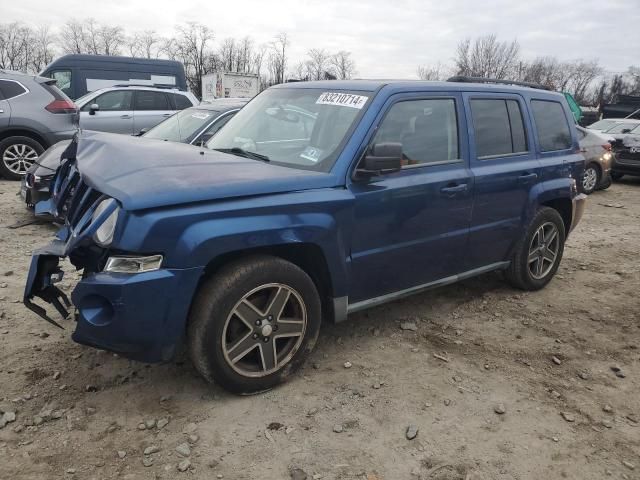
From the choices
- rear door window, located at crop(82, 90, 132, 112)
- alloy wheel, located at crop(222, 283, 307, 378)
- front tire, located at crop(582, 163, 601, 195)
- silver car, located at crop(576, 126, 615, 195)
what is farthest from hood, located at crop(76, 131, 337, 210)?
front tire, located at crop(582, 163, 601, 195)

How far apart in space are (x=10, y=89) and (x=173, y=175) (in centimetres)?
739

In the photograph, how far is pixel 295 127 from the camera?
3.55 m

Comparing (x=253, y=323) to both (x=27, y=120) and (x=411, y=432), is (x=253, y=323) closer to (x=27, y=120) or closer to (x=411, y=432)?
(x=411, y=432)

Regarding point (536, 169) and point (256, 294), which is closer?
point (256, 294)

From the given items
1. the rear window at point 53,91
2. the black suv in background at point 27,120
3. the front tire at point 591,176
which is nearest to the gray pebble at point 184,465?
the black suv in background at point 27,120

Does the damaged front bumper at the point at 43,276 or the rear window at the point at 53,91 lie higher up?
the rear window at the point at 53,91

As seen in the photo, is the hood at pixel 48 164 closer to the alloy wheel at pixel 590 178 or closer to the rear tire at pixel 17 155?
the rear tire at pixel 17 155

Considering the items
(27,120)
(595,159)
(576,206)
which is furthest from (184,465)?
(595,159)

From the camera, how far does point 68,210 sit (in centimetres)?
319

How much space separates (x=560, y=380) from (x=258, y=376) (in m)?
1.97

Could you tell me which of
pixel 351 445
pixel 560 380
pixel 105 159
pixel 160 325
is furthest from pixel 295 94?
pixel 560 380

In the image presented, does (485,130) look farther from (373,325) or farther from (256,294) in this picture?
(256,294)

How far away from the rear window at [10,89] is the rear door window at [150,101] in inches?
102

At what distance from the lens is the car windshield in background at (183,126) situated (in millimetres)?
6344
